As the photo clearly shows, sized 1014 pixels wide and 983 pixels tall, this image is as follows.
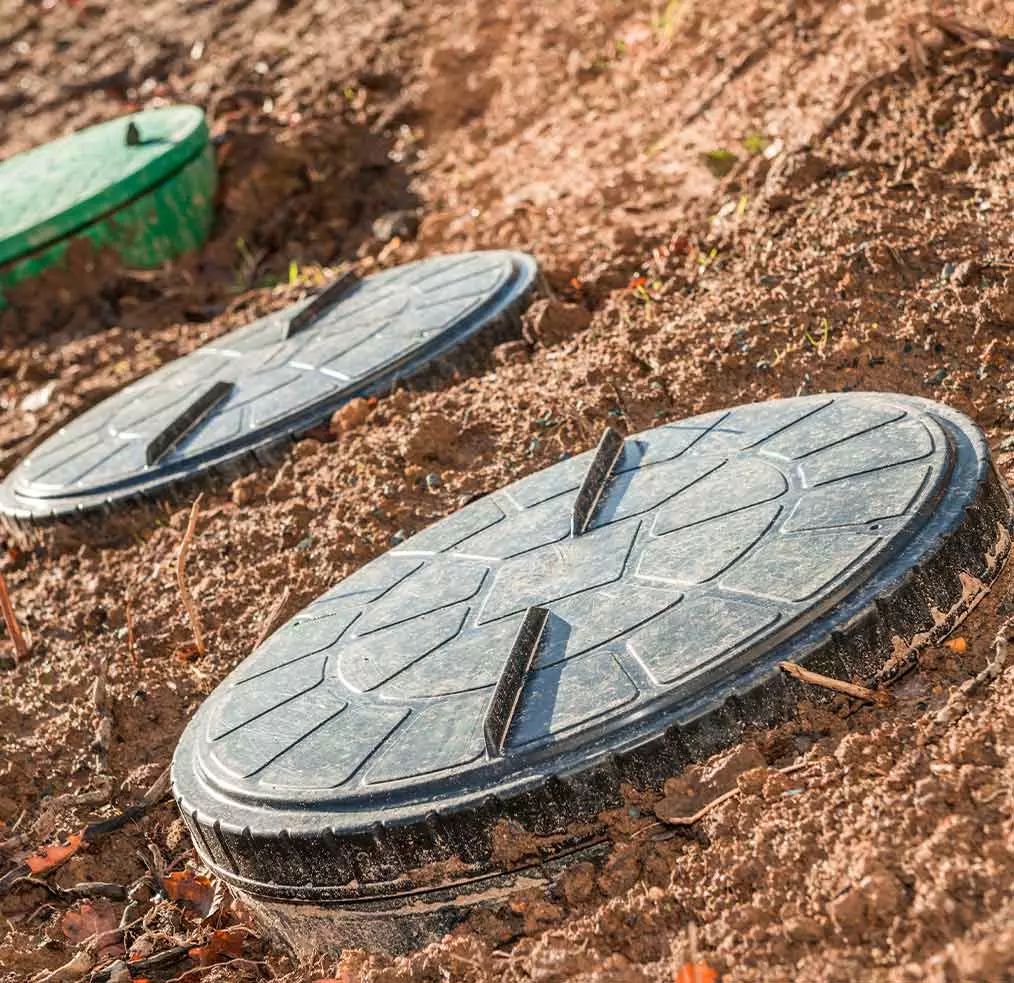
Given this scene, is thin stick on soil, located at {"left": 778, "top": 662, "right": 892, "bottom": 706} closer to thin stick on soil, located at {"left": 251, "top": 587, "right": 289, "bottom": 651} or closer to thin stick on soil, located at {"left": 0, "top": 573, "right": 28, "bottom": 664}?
thin stick on soil, located at {"left": 251, "top": 587, "right": 289, "bottom": 651}

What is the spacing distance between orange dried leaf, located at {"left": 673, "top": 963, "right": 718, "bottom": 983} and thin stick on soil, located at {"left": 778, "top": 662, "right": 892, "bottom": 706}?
1.46 ft

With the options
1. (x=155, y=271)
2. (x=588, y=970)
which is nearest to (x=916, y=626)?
(x=588, y=970)

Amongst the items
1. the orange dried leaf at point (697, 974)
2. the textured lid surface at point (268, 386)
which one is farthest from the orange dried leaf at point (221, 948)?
the textured lid surface at point (268, 386)

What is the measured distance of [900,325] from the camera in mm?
3197

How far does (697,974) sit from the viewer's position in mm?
1822

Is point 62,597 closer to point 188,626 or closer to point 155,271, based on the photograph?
point 188,626

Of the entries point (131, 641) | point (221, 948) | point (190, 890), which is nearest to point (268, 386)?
point (131, 641)

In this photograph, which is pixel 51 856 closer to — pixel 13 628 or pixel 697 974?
pixel 13 628

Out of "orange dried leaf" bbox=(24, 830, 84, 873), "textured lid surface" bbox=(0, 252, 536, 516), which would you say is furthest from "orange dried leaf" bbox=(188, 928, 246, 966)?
"textured lid surface" bbox=(0, 252, 536, 516)

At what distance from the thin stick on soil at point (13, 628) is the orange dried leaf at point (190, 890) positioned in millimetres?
1037

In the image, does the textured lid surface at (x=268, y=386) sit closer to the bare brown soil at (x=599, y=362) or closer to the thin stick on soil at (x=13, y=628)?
the bare brown soil at (x=599, y=362)

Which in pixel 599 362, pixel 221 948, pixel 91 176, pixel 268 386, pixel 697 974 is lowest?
pixel 221 948

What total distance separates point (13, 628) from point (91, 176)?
2605 millimetres

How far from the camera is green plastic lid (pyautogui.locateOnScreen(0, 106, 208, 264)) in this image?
17.7 ft
